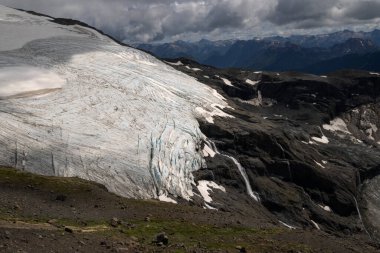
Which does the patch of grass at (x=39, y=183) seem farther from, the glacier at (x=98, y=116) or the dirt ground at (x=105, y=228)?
the glacier at (x=98, y=116)

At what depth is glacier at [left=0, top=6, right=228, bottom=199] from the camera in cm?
7744

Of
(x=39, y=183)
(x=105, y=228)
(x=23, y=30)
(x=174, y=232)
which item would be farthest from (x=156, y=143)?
(x=23, y=30)

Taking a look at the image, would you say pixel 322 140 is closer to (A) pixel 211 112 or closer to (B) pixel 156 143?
(A) pixel 211 112

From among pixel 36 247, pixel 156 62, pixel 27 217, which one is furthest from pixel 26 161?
pixel 156 62

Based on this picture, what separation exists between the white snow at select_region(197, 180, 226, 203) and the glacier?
3.02m

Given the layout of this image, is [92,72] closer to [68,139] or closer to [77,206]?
[68,139]

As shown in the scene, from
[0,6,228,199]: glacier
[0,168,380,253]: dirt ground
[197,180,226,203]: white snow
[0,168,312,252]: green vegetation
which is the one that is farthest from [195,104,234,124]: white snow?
[0,168,312,252]: green vegetation

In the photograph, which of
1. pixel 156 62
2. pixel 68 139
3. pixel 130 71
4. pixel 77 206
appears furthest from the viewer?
pixel 156 62

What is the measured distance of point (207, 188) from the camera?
309 feet

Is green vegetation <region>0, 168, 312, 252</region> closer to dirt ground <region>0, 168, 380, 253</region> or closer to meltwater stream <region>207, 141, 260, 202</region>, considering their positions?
dirt ground <region>0, 168, 380, 253</region>

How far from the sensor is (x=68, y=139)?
81438 mm

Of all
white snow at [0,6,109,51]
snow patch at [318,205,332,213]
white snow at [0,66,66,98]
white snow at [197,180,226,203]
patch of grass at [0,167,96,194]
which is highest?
white snow at [0,6,109,51]

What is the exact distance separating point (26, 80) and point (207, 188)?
44.6m

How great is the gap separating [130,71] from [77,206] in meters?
81.9
